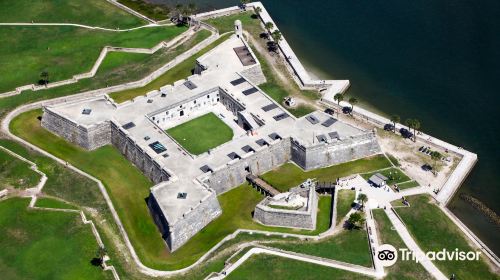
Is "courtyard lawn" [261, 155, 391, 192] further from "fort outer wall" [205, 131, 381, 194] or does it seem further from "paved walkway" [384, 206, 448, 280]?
"paved walkway" [384, 206, 448, 280]

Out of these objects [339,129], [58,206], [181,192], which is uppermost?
[339,129]

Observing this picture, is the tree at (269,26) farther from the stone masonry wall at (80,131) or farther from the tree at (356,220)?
the tree at (356,220)

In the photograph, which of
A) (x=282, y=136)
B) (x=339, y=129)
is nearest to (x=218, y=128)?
(x=282, y=136)

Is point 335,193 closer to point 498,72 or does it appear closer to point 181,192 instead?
point 181,192

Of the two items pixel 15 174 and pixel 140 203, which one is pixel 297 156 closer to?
pixel 140 203

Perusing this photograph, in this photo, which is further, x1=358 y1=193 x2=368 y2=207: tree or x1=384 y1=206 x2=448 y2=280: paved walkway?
x1=358 y1=193 x2=368 y2=207: tree

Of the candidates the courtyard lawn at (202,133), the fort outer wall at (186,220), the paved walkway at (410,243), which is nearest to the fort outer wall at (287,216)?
the fort outer wall at (186,220)

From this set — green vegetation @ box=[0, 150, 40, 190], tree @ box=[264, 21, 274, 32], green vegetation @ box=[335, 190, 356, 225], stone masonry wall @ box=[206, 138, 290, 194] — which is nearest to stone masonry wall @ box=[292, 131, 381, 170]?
stone masonry wall @ box=[206, 138, 290, 194]
